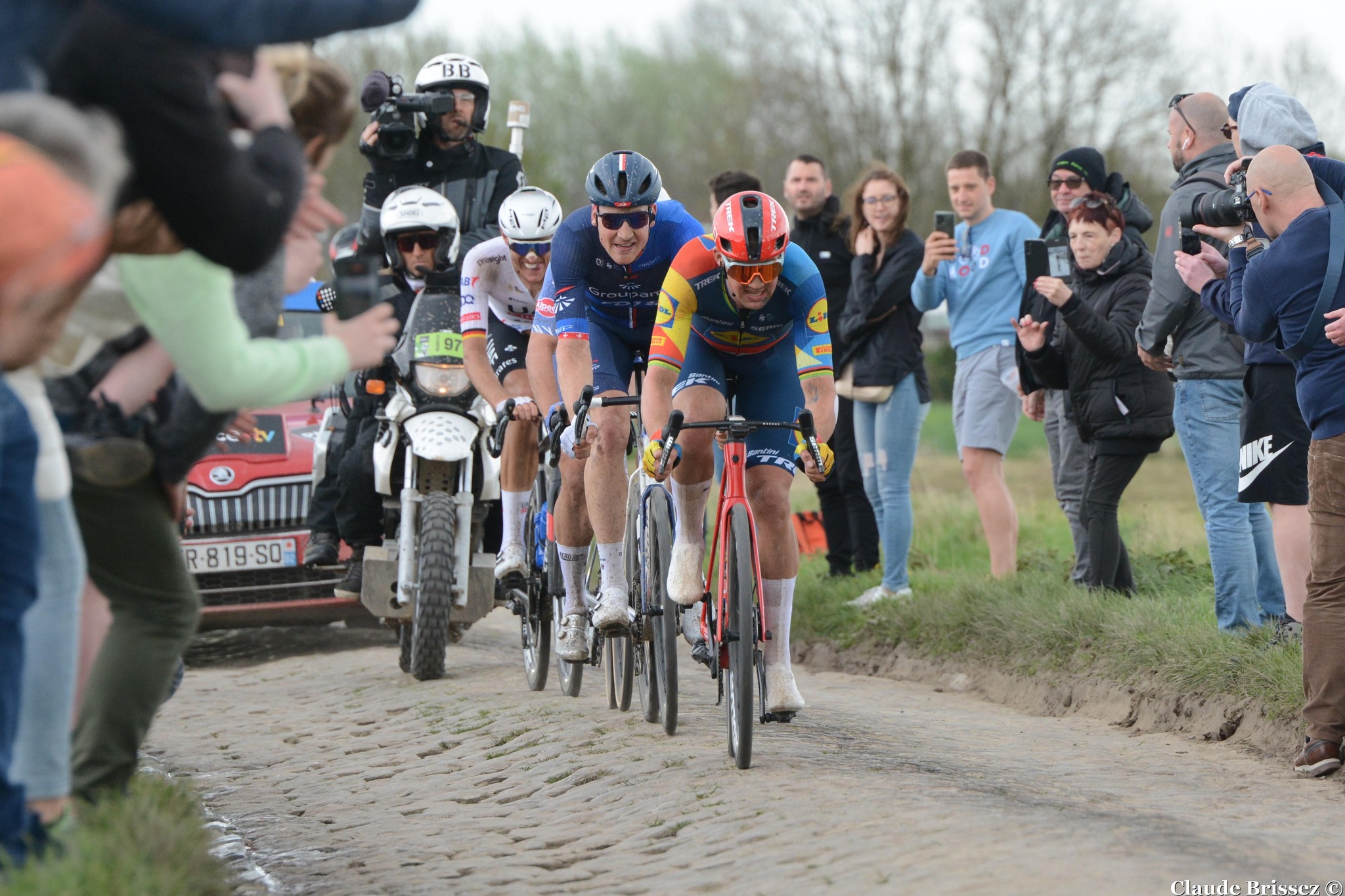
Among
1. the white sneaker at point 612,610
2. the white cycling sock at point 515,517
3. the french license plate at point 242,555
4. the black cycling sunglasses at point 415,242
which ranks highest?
the black cycling sunglasses at point 415,242

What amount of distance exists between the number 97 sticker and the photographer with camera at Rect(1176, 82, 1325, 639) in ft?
13.8

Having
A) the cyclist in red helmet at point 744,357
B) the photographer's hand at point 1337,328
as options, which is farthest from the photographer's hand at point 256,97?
the photographer's hand at point 1337,328

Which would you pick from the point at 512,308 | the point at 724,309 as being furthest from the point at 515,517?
the point at 724,309

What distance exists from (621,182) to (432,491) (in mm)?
2470

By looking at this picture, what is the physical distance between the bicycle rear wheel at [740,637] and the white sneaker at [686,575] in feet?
0.95

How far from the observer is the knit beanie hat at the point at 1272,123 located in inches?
262

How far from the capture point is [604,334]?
26.6 ft

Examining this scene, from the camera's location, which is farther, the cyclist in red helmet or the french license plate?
the french license plate

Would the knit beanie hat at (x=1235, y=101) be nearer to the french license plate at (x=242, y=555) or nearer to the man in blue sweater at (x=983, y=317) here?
the man in blue sweater at (x=983, y=317)

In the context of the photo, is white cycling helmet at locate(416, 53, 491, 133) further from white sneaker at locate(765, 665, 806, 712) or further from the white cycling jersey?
white sneaker at locate(765, 665, 806, 712)

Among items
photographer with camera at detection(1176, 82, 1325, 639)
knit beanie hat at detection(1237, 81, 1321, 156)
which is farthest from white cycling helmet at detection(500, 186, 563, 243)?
knit beanie hat at detection(1237, 81, 1321, 156)

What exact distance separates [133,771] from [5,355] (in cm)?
155

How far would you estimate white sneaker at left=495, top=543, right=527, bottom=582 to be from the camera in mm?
8977

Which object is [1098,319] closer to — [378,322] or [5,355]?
[378,322]
